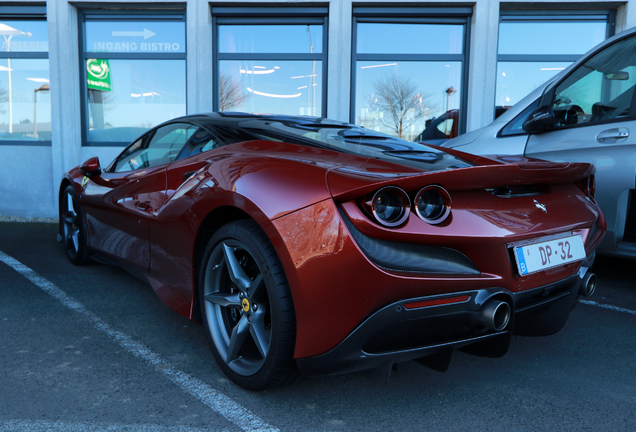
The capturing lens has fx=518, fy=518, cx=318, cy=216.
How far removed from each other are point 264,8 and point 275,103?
1.39 meters

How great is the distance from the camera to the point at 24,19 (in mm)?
7961

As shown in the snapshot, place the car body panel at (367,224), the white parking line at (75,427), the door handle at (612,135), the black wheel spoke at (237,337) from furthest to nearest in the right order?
the door handle at (612,135), the black wheel spoke at (237,337), the white parking line at (75,427), the car body panel at (367,224)

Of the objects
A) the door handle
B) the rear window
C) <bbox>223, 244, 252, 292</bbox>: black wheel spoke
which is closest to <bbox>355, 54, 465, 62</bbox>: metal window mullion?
the door handle

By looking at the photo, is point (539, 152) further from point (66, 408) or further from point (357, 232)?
point (66, 408)

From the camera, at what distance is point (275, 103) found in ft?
26.6

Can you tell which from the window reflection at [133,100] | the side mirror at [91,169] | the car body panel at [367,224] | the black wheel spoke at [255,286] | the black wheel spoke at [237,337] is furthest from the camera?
the window reflection at [133,100]

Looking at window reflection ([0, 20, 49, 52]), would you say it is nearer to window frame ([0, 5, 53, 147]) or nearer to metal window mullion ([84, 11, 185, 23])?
window frame ([0, 5, 53, 147])

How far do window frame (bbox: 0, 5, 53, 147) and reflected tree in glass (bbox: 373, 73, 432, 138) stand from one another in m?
5.10

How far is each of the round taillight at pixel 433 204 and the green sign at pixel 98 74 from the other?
7540mm

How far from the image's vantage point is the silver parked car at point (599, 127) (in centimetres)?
328

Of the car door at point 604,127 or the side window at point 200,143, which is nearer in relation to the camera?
the side window at point 200,143

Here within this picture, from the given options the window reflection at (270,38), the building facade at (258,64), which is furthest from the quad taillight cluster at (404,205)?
the window reflection at (270,38)

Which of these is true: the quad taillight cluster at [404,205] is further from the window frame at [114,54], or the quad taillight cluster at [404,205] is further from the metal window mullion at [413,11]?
the window frame at [114,54]

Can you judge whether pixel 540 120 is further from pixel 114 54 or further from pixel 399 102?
pixel 114 54
